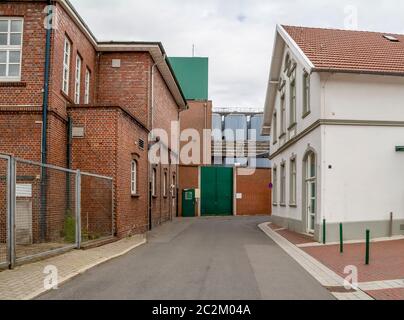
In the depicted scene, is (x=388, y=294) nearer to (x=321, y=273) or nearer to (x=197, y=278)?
(x=321, y=273)

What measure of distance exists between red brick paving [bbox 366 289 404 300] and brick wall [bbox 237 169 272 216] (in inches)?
1286

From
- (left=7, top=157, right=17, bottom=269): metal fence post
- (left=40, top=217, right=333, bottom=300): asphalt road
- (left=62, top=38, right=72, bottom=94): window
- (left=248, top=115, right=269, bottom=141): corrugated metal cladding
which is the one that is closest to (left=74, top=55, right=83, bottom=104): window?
(left=62, top=38, right=72, bottom=94): window

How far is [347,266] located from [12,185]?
23.8 feet

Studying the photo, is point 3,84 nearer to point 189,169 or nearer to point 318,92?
point 318,92

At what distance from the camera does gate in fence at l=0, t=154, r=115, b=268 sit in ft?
32.6

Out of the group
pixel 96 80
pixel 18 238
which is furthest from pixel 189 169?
pixel 18 238

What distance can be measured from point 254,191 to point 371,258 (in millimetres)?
29056

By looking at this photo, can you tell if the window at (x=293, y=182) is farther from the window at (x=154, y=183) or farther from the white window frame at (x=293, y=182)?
the window at (x=154, y=183)

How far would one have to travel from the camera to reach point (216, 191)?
40875 mm

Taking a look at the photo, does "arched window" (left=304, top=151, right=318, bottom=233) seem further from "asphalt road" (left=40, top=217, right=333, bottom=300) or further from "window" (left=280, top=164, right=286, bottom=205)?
"window" (left=280, top=164, right=286, bottom=205)


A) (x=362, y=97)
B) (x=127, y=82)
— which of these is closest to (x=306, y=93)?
(x=362, y=97)

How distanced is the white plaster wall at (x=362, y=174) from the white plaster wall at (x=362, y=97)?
1.46ft

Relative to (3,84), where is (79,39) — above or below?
above
